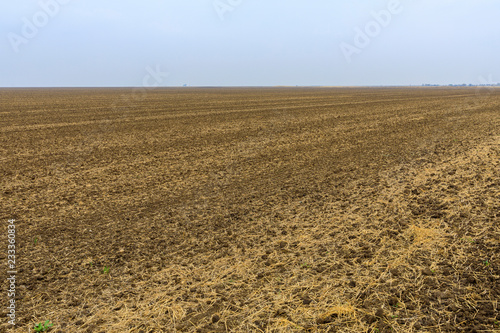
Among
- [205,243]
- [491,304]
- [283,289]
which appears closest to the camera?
[491,304]

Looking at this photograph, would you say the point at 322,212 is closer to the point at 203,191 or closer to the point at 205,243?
the point at 205,243

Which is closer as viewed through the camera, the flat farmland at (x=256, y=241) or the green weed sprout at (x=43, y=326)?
the green weed sprout at (x=43, y=326)

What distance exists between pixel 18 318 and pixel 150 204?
12.3ft

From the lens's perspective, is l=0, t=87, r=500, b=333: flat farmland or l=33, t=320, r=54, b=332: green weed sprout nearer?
l=33, t=320, r=54, b=332: green weed sprout

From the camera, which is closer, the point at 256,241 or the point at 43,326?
the point at 43,326

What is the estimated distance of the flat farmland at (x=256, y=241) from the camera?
12.2 feet

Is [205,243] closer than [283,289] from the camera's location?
No

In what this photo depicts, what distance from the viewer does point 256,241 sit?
556 cm

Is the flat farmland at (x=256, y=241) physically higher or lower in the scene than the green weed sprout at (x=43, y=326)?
higher

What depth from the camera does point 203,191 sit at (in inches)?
327

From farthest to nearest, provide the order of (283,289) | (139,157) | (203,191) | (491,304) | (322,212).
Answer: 1. (139,157)
2. (203,191)
3. (322,212)
4. (283,289)
5. (491,304)

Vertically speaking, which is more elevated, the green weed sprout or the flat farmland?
the flat farmland

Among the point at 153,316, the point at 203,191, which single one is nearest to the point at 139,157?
the point at 203,191

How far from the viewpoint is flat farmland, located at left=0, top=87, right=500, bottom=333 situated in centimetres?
372
